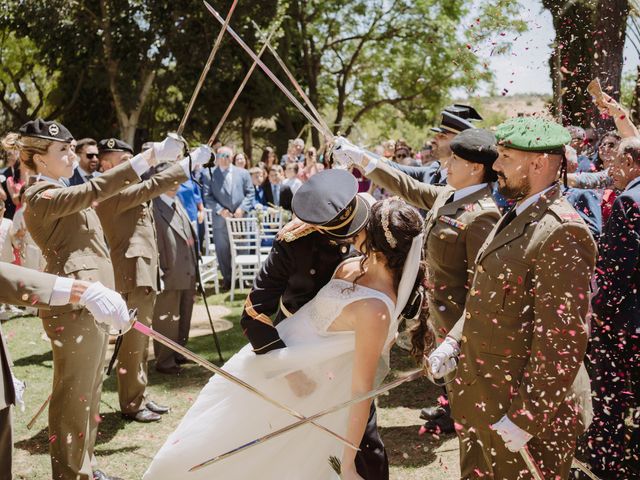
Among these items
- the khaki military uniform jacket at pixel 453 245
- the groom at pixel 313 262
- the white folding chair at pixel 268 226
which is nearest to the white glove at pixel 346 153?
the khaki military uniform jacket at pixel 453 245

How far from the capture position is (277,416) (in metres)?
3.38

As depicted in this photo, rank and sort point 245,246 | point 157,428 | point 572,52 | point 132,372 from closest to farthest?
point 157,428, point 132,372, point 572,52, point 245,246

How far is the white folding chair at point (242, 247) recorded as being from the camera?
34.8 ft

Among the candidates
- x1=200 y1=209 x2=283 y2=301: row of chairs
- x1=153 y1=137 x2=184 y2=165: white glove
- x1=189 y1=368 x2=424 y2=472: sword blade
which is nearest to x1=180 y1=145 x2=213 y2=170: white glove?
x1=153 y1=137 x2=184 y2=165: white glove

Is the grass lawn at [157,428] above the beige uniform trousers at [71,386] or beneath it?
beneath

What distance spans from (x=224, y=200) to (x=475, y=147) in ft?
25.6

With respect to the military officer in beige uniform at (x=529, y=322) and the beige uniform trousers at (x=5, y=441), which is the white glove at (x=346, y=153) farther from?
the beige uniform trousers at (x=5, y=441)

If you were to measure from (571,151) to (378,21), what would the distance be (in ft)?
85.4

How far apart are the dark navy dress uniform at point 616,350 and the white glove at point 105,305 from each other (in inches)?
114

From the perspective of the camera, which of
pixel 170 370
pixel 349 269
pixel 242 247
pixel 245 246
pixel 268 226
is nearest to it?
pixel 349 269

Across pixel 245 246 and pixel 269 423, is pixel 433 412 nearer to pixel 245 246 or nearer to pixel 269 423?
pixel 269 423

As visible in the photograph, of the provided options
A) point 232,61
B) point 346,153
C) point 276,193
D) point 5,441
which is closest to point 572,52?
point 346,153

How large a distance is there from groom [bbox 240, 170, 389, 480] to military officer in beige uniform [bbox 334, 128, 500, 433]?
83cm

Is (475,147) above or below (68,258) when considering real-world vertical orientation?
above
